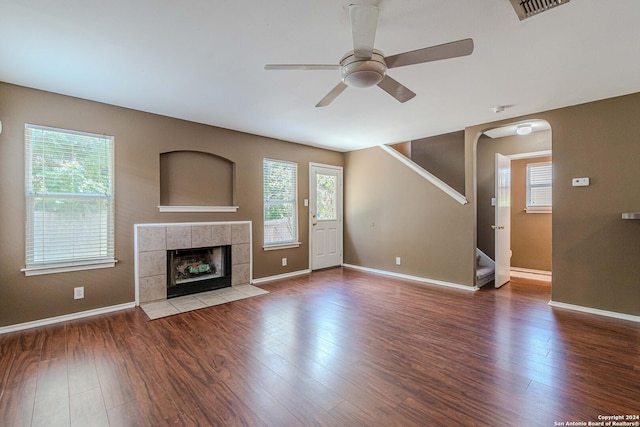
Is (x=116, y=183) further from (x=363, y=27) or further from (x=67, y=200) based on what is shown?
(x=363, y=27)

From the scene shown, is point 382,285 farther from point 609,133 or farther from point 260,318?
point 609,133

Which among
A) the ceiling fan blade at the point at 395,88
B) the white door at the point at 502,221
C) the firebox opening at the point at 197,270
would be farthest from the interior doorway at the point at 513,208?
the firebox opening at the point at 197,270

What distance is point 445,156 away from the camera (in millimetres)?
5727

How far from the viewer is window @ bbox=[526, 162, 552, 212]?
17.4 ft

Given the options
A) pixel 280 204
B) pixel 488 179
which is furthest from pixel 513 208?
pixel 280 204

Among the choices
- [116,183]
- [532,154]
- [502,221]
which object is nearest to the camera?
[116,183]

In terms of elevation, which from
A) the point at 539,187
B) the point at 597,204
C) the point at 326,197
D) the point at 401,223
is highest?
the point at 539,187

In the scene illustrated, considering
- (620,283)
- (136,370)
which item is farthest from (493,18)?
(136,370)

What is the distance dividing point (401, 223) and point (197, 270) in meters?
3.54

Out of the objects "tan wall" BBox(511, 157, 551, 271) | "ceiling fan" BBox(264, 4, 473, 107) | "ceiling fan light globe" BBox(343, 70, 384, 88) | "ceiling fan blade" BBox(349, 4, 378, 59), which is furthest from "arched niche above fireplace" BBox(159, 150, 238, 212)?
"tan wall" BBox(511, 157, 551, 271)

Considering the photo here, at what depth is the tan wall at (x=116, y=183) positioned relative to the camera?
113 inches

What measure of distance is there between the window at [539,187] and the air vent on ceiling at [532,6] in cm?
455

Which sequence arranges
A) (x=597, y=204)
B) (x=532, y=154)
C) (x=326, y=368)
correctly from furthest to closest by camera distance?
(x=532, y=154)
(x=597, y=204)
(x=326, y=368)

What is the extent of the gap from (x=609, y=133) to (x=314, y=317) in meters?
3.98
